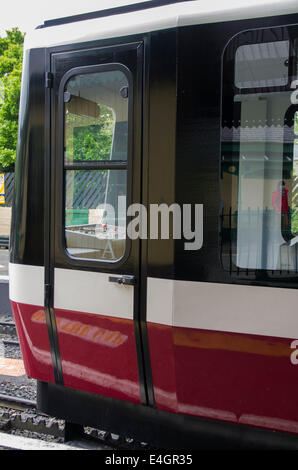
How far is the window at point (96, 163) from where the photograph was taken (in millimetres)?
3053

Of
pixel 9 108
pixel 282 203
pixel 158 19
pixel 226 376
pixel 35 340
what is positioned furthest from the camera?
pixel 9 108

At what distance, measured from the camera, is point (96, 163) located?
10.3 ft

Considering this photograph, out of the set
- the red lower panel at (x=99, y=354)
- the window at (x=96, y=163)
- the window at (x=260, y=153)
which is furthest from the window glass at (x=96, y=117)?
the red lower panel at (x=99, y=354)

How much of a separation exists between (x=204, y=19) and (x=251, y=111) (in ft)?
1.98

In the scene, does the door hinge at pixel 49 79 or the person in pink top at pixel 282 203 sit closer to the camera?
the person in pink top at pixel 282 203

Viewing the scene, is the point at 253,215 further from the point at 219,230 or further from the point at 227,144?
the point at 227,144

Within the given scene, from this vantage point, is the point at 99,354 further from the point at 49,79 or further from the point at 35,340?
the point at 49,79

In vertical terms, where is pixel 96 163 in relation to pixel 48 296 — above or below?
above

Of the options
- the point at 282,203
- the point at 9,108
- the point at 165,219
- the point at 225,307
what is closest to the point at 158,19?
the point at 165,219

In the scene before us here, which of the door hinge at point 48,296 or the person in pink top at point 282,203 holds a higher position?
the person in pink top at point 282,203

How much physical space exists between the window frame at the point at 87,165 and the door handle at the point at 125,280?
75mm

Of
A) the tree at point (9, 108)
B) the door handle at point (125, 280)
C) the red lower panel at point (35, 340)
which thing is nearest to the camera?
the door handle at point (125, 280)

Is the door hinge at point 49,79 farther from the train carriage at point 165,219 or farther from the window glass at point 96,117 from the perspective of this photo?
the window glass at point 96,117

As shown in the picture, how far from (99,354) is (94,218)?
88cm
